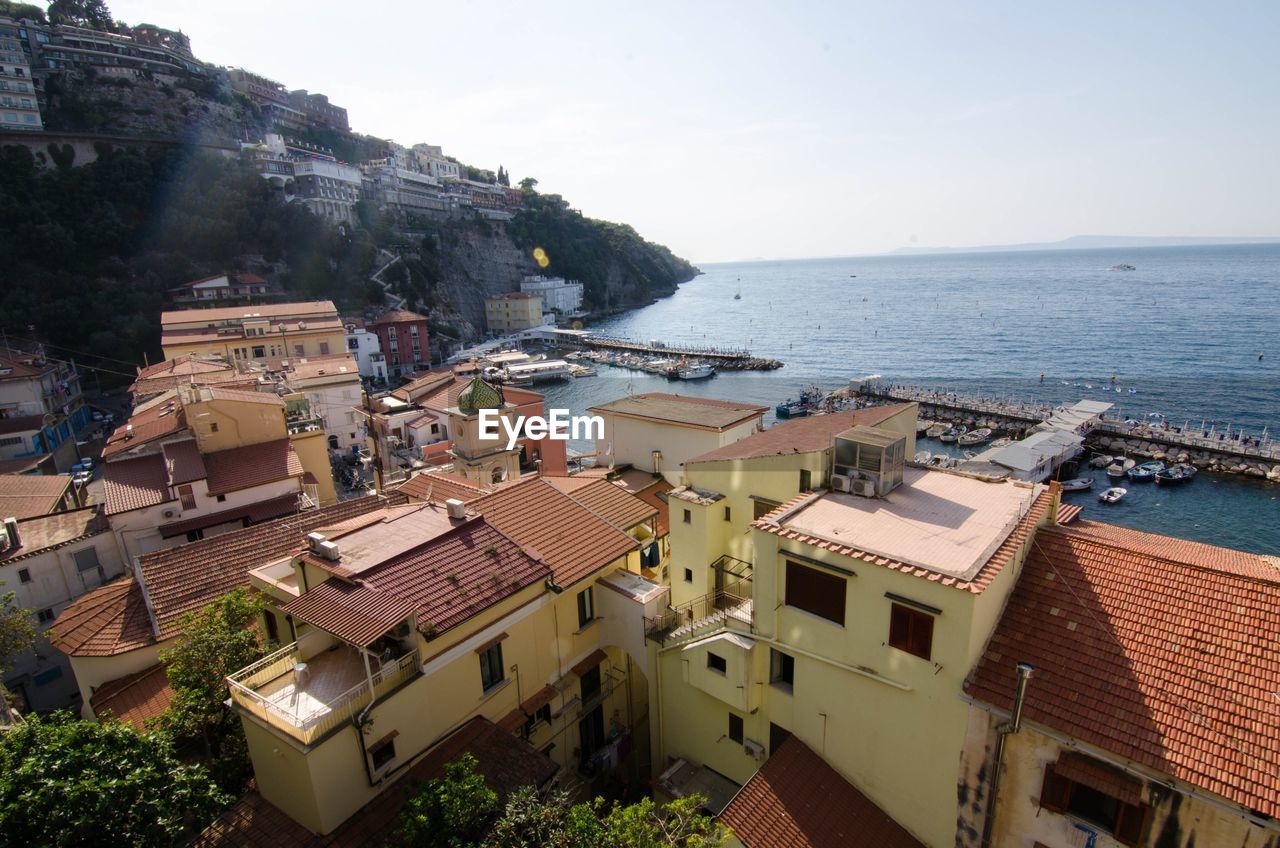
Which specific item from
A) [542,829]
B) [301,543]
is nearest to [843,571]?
[542,829]

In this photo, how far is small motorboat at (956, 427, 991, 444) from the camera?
55.0m

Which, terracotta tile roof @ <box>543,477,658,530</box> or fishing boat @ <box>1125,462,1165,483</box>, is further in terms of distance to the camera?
fishing boat @ <box>1125,462,1165,483</box>

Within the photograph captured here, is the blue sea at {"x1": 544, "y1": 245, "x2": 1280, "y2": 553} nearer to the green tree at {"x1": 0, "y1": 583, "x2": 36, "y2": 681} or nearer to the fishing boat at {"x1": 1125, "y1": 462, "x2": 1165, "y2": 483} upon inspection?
the fishing boat at {"x1": 1125, "y1": 462, "x2": 1165, "y2": 483}

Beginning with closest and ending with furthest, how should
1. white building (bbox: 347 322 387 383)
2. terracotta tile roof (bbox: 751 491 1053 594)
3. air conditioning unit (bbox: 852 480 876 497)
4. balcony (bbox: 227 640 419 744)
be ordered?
terracotta tile roof (bbox: 751 491 1053 594) < balcony (bbox: 227 640 419 744) < air conditioning unit (bbox: 852 480 876 497) < white building (bbox: 347 322 387 383)

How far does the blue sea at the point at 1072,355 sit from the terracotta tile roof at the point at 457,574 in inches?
1576

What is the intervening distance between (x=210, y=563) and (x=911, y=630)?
63.1ft

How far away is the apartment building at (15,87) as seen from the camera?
73938mm

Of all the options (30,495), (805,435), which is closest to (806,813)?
(805,435)

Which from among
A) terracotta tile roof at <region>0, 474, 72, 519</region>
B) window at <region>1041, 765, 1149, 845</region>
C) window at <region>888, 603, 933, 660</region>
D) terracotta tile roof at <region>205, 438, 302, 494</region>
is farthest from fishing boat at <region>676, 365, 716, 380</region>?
window at <region>1041, 765, 1149, 845</region>

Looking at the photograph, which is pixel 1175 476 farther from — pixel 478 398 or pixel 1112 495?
pixel 478 398

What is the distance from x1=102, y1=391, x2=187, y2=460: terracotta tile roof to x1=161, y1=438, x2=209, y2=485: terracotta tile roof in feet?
2.36

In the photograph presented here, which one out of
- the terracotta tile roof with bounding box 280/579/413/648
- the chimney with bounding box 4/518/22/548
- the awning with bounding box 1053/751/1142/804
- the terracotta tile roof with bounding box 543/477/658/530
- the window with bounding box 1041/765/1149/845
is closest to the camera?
the awning with bounding box 1053/751/1142/804

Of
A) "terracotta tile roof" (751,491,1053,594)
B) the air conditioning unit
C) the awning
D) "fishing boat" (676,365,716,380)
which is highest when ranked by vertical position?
the air conditioning unit

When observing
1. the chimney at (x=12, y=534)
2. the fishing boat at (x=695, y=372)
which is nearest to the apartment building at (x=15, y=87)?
the chimney at (x=12, y=534)
